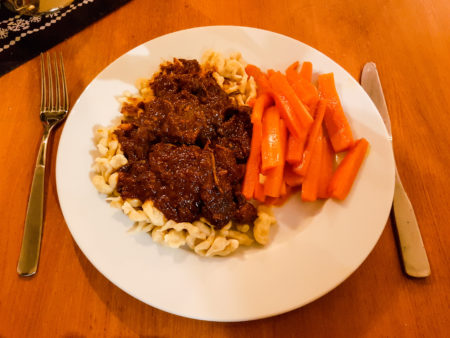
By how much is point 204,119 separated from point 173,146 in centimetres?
32

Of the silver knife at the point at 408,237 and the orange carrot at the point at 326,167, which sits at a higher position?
the orange carrot at the point at 326,167

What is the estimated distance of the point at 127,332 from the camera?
2006 millimetres

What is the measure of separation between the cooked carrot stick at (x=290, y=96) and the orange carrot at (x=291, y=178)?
346 millimetres

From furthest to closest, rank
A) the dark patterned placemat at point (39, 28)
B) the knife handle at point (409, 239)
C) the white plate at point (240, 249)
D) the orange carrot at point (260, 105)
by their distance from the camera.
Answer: the dark patterned placemat at point (39, 28) < the orange carrot at point (260, 105) < the knife handle at point (409, 239) < the white plate at point (240, 249)

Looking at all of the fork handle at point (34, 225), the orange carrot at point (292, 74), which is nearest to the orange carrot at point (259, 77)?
the orange carrot at point (292, 74)

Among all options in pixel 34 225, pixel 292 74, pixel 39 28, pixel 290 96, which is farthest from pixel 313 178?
pixel 39 28

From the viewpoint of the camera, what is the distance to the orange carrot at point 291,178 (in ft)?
7.56

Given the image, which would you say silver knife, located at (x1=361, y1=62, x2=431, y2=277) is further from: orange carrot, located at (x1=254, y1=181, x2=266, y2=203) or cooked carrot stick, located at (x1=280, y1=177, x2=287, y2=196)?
orange carrot, located at (x1=254, y1=181, x2=266, y2=203)

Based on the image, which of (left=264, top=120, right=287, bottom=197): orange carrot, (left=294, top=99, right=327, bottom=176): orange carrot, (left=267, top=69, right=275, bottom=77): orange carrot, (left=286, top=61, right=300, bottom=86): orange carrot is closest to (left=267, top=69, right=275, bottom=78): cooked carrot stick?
(left=267, top=69, right=275, bottom=77): orange carrot

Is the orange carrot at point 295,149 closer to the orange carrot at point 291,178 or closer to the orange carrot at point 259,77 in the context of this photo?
the orange carrot at point 291,178

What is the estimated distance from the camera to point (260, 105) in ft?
8.04

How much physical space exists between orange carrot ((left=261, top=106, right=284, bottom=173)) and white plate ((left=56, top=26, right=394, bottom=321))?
35cm

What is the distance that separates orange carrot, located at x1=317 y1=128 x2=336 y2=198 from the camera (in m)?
2.25

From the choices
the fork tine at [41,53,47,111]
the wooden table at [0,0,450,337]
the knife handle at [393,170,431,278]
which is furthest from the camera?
the fork tine at [41,53,47,111]
